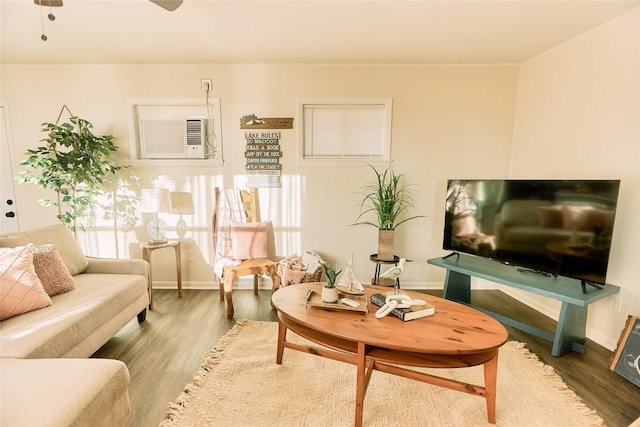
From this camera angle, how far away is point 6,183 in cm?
316

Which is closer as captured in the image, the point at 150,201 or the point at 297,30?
the point at 297,30

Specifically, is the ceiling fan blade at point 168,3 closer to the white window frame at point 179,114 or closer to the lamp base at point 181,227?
the white window frame at point 179,114

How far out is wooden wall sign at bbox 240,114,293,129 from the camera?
10.1ft

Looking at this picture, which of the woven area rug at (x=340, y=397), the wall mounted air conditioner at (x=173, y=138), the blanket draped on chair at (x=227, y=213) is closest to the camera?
the woven area rug at (x=340, y=397)

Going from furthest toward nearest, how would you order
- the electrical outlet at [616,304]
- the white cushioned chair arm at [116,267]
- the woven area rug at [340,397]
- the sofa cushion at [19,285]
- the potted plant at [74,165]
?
the potted plant at [74,165] < the white cushioned chair arm at [116,267] < the electrical outlet at [616,304] < the sofa cushion at [19,285] < the woven area rug at [340,397]

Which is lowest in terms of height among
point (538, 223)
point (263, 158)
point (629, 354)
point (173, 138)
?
point (629, 354)

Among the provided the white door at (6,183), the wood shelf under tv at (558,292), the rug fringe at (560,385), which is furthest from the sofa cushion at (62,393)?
the white door at (6,183)

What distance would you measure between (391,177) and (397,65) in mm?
1167

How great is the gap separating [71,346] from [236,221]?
5.50 feet

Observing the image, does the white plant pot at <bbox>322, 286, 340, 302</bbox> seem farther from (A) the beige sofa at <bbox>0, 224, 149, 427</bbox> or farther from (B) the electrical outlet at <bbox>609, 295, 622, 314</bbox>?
(B) the electrical outlet at <bbox>609, 295, 622, 314</bbox>

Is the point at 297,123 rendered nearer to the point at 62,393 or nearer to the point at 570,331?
the point at 62,393

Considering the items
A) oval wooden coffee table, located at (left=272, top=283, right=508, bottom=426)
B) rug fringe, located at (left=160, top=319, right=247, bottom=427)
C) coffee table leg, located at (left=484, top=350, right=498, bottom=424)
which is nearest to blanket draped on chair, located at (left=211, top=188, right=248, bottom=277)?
rug fringe, located at (left=160, top=319, right=247, bottom=427)

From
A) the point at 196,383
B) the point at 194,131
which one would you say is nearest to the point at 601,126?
the point at 196,383

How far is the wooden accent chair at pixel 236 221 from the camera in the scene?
2740mm
